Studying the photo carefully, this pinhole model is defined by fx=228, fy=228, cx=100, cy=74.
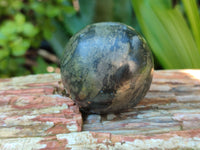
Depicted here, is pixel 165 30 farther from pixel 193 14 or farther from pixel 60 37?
pixel 60 37

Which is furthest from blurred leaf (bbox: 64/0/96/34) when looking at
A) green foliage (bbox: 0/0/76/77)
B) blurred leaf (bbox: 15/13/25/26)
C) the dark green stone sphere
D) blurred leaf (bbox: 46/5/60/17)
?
the dark green stone sphere

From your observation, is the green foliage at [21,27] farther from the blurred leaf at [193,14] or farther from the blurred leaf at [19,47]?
the blurred leaf at [193,14]

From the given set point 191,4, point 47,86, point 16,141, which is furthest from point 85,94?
point 191,4

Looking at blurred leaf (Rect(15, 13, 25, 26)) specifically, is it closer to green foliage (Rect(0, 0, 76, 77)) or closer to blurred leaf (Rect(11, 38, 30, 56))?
green foliage (Rect(0, 0, 76, 77))

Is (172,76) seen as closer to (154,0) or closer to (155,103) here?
(155,103)

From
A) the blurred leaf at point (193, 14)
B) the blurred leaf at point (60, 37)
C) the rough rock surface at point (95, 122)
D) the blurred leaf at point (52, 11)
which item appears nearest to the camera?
the rough rock surface at point (95, 122)

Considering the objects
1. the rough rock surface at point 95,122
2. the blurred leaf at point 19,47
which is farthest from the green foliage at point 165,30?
the blurred leaf at point 19,47

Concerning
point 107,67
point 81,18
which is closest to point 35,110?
point 107,67
